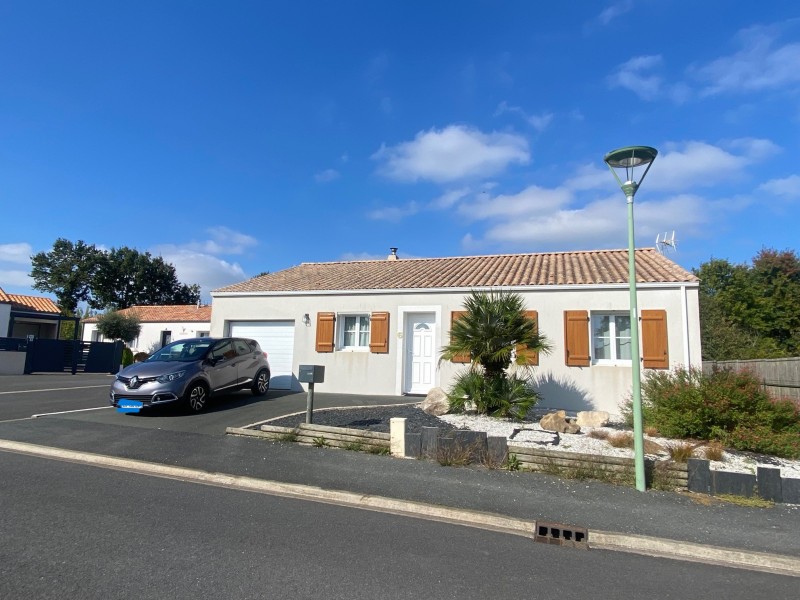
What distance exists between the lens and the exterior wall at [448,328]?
11023 mm

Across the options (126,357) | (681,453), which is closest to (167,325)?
(126,357)

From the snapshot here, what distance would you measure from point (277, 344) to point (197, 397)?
15.2 ft

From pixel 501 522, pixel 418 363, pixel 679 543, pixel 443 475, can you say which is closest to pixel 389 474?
pixel 443 475

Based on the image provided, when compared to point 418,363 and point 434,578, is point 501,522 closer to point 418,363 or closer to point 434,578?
point 434,578

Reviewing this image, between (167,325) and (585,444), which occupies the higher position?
(167,325)

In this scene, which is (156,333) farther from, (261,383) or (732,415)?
(732,415)

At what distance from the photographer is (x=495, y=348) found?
9352mm

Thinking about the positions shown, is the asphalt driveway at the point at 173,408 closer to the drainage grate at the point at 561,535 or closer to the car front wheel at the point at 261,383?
the car front wheel at the point at 261,383

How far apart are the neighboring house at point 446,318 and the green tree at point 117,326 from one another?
21791mm

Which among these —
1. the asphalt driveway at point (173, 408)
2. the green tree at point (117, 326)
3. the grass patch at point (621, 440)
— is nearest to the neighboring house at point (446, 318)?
the asphalt driveway at point (173, 408)

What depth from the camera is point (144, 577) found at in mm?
3346

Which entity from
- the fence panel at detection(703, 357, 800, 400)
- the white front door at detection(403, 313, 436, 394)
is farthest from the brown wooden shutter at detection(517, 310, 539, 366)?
the fence panel at detection(703, 357, 800, 400)

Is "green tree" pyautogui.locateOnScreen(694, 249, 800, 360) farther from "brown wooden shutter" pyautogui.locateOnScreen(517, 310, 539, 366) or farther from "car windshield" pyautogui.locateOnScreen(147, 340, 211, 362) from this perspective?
"car windshield" pyautogui.locateOnScreen(147, 340, 211, 362)

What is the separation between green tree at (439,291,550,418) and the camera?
9328 mm
